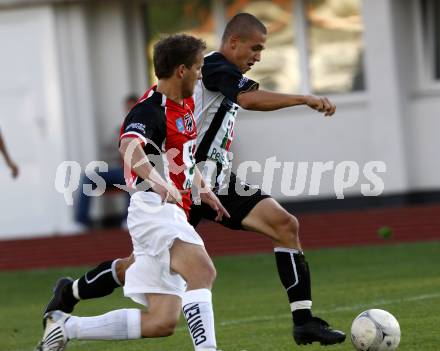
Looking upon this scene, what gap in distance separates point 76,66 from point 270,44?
273 cm

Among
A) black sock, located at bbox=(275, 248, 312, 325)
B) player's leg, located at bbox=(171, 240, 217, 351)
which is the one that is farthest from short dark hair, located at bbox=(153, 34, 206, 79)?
black sock, located at bbox=(275, 248, 312, 325)

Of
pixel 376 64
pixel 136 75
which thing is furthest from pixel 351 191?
pixel 136 75

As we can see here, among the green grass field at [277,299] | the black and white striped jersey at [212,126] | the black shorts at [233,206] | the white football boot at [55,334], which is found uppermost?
the black and white striped jersey at [212,126]

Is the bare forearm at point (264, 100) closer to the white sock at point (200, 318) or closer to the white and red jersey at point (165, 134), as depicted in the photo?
the white and red jersey at point (165, 134)

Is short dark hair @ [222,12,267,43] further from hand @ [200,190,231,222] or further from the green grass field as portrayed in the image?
the green grass field

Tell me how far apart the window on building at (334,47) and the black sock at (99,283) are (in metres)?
9.41

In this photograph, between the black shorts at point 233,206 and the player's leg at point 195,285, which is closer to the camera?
the player's leg at point 195,285

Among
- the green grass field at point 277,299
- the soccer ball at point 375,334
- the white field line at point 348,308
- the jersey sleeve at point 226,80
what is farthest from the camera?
the white field line at point 348,308

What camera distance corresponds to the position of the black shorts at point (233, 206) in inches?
332

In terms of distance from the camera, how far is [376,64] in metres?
16.9

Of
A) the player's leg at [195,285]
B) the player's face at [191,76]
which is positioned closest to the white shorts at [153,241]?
the player's leg at [195,285]

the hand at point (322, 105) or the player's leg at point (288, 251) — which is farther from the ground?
the hand at point (322, 105)

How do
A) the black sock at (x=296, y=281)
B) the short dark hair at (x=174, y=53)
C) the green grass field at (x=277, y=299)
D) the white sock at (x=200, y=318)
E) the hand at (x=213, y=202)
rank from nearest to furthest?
the white sock at (x=200, y=318)
the short dark hair at (x=174, y=53)
the hand at (x=213, y=202)
the black sock at (x=296, y=281)
the green grass field at (x=277, y=299)

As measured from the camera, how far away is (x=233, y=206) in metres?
8.48
